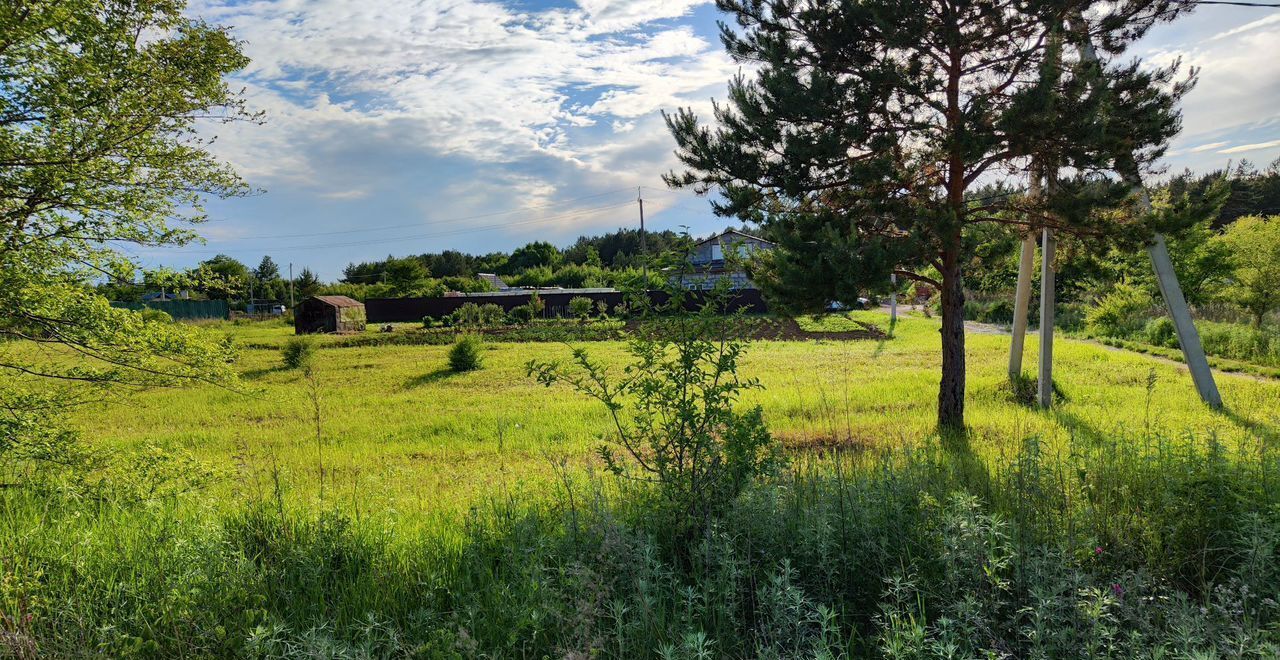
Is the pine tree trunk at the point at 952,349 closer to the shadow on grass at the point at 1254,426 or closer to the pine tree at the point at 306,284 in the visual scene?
the shadow on grass at the point at 1254,426

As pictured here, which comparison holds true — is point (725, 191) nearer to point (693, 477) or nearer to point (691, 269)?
point (691, 269)

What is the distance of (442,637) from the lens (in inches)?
101

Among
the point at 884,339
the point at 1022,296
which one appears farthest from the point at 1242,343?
the point at 884,339

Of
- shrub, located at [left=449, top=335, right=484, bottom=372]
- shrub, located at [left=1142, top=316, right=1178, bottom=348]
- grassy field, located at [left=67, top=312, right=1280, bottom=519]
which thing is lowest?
grassy field, located at [left=67, top=312, right=1280, bottom=519]

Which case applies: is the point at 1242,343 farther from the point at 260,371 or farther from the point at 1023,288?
the point at 260,371

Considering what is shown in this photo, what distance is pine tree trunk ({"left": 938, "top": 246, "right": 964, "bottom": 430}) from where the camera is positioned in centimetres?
742

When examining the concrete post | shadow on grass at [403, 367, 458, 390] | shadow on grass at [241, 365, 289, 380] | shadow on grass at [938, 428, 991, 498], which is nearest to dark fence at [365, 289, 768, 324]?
shadow on grass at [241, 365, 289, 380]

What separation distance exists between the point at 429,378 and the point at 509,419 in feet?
18.6

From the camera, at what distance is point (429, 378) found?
1387 cm

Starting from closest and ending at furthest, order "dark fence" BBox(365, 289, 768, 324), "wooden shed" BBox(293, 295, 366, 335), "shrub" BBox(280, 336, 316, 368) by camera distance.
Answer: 1. "shrub" BBox(280, 336, 316, 368)
2. "wooden shed" BBox(293, 295, 366, 335)
3. "dark fence" BBox(365, 289, 768, 324)

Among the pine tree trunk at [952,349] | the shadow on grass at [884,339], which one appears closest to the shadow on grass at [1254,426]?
the pine tree trunk at [952,349]

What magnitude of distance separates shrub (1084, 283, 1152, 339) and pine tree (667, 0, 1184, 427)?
44.0 feet

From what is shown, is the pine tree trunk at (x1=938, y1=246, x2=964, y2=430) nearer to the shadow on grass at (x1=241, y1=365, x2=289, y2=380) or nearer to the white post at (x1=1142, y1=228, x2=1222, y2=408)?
the white post at (x1=1142, y1=228, x2=1222, y2=408)

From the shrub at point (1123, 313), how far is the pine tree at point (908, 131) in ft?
44.0
